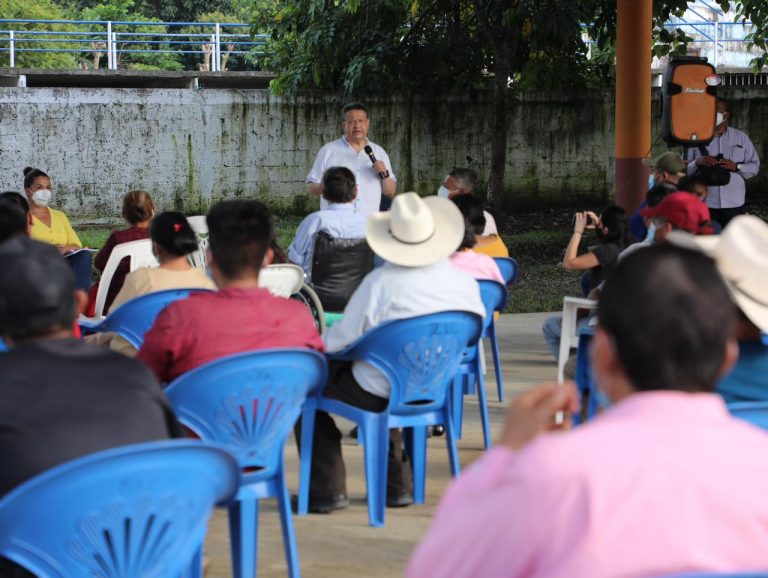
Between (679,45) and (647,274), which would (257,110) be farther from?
(647,274)

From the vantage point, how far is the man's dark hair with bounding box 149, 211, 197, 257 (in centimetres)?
471

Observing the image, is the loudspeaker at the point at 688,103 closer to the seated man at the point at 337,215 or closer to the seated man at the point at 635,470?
the seated man at the point at 337,215

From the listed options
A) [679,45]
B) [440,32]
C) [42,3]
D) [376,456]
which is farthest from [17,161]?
[42,3]

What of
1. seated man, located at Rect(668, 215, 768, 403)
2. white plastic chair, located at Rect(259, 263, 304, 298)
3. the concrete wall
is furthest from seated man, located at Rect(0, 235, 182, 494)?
the concrete wall

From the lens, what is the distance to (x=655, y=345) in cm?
166

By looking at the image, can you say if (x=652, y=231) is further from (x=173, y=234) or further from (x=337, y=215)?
(x=173, y=234)

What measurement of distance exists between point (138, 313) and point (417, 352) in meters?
1.07

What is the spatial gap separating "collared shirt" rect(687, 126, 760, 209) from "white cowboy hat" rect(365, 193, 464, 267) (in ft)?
16.2

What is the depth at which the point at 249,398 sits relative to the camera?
3498mm

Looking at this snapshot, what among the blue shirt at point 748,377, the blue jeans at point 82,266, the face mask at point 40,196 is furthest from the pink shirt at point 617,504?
the face mask at point 40,196

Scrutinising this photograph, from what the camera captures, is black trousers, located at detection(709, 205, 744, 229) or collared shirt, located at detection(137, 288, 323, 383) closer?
collared shirt, located at detection(137, 288, 323, 383)

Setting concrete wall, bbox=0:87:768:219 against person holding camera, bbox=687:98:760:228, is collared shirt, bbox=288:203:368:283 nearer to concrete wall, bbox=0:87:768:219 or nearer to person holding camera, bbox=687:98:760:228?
person holding camera, bbox=687:98:760:228

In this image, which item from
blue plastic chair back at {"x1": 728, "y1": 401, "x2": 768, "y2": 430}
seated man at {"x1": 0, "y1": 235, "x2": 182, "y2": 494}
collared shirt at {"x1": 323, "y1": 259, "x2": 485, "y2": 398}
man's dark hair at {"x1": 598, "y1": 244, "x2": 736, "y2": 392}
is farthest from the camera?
collared shirt at {"x1": 323, "y1": 259, "x2": 485, "y2": 398}

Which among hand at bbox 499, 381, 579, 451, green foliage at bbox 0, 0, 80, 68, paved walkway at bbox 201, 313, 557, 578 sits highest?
green foliage at bbox 0, 0, 80, 68
